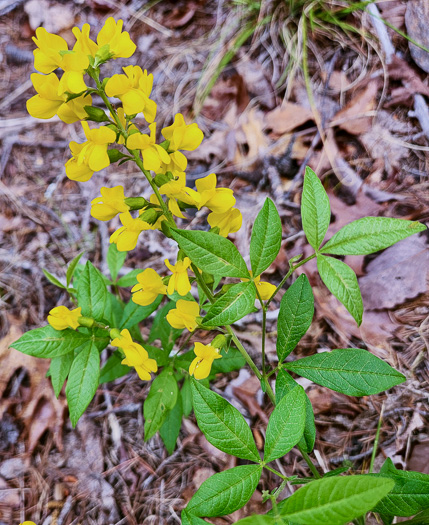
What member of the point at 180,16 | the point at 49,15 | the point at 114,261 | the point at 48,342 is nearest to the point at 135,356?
the point at 48,342

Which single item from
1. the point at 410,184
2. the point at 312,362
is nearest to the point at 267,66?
the point at 410,184

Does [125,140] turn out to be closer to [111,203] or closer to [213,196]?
[111,203]

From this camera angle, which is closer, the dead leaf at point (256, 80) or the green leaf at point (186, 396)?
the green leaf at point (186, 396)

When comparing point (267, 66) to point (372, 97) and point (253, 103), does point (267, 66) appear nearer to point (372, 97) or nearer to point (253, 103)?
point (253, 103)

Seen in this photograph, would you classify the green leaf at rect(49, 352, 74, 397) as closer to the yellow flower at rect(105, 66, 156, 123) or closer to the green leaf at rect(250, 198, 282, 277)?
the green leaf at rect(250, 198, 282, 277)

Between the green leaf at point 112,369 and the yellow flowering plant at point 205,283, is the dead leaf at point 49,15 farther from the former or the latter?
the green leaf at point 112,369

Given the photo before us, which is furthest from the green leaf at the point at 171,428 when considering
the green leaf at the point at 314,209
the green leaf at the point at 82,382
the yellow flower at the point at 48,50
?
the yellow flower at the point at 48,50

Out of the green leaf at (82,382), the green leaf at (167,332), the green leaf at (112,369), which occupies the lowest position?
the green leaf at (112,369)
